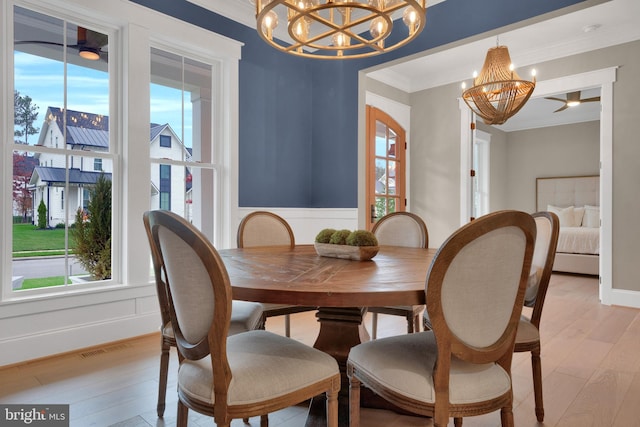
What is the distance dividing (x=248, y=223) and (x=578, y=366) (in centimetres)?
237

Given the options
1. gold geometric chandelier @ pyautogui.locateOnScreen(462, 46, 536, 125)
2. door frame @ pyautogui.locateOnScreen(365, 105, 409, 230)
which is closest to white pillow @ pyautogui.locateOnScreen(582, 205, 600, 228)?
door frame @ pyautogui.locateOnScreen(365, 105, 409, 230)

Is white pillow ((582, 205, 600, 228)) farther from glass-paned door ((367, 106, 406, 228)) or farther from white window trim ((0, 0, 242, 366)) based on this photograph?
white window trim ((0, 0, 242, 366))

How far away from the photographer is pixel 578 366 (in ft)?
A: 8.14

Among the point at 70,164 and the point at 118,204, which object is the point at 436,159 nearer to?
the point at 118,204

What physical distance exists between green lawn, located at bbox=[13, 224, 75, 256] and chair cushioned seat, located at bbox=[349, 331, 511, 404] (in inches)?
93.9

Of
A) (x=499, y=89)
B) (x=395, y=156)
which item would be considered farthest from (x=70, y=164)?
(x=395, y=156)

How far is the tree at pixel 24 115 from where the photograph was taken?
8.26 feet

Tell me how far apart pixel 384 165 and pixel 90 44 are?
3637mm

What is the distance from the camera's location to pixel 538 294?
179 cm

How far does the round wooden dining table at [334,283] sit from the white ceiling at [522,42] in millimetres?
2302

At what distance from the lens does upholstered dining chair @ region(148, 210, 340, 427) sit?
108 centimetres

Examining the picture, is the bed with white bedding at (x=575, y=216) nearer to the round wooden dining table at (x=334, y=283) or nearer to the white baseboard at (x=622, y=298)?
the white baseboard at (x=622, y=298)

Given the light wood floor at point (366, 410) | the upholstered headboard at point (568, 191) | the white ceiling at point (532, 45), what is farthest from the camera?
the upholstered headboard at point (568, 191)

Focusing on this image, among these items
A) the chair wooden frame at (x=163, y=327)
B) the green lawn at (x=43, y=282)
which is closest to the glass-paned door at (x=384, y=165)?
the green lawn at (x=43, y=282)
